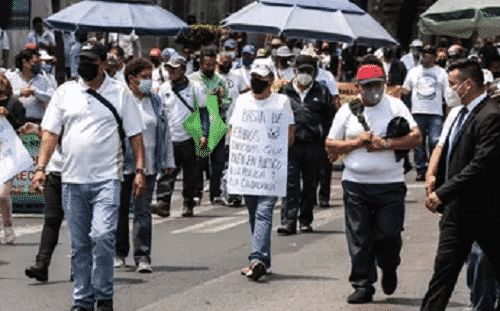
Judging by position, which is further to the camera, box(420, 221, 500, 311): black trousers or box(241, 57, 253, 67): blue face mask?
box(241, 57, 253, 67): blue face mask

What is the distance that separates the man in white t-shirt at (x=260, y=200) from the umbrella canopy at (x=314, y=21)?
628cm

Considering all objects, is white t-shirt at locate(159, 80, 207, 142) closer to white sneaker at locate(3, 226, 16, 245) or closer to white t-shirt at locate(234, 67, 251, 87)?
white t-shirt at locate(234, 67, 251, 87)

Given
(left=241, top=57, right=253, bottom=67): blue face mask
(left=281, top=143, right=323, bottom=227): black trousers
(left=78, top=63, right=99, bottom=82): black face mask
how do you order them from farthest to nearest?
(left=241, top=57, right=253, bottom=67): blue face mask
(left=281, top=143, right=323, bottom=227): black trousers
(left=78, top=63, right=99, bottom=82): black face mask

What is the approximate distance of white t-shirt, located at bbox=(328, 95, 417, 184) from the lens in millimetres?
9664

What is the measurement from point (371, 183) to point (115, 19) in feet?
33.2

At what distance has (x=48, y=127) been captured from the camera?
9086 mm

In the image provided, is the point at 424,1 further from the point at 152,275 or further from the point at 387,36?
the point at 152,275

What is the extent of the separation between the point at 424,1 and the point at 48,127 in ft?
134

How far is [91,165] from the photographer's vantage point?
29.3ft

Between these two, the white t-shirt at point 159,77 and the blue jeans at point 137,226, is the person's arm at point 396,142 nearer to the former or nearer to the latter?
the blue jeans at point 137,226

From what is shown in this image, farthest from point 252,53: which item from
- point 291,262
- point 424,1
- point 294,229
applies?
point 424,1

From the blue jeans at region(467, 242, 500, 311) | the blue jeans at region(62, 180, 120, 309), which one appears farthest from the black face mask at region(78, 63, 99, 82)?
the blue jeans at region(467, 242, 500, 311)

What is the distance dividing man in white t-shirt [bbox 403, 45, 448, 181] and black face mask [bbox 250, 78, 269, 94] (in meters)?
8.89

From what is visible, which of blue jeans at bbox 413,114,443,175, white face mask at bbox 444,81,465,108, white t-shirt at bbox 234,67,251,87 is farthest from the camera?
blue jeans at bbox 413,114,443,175
